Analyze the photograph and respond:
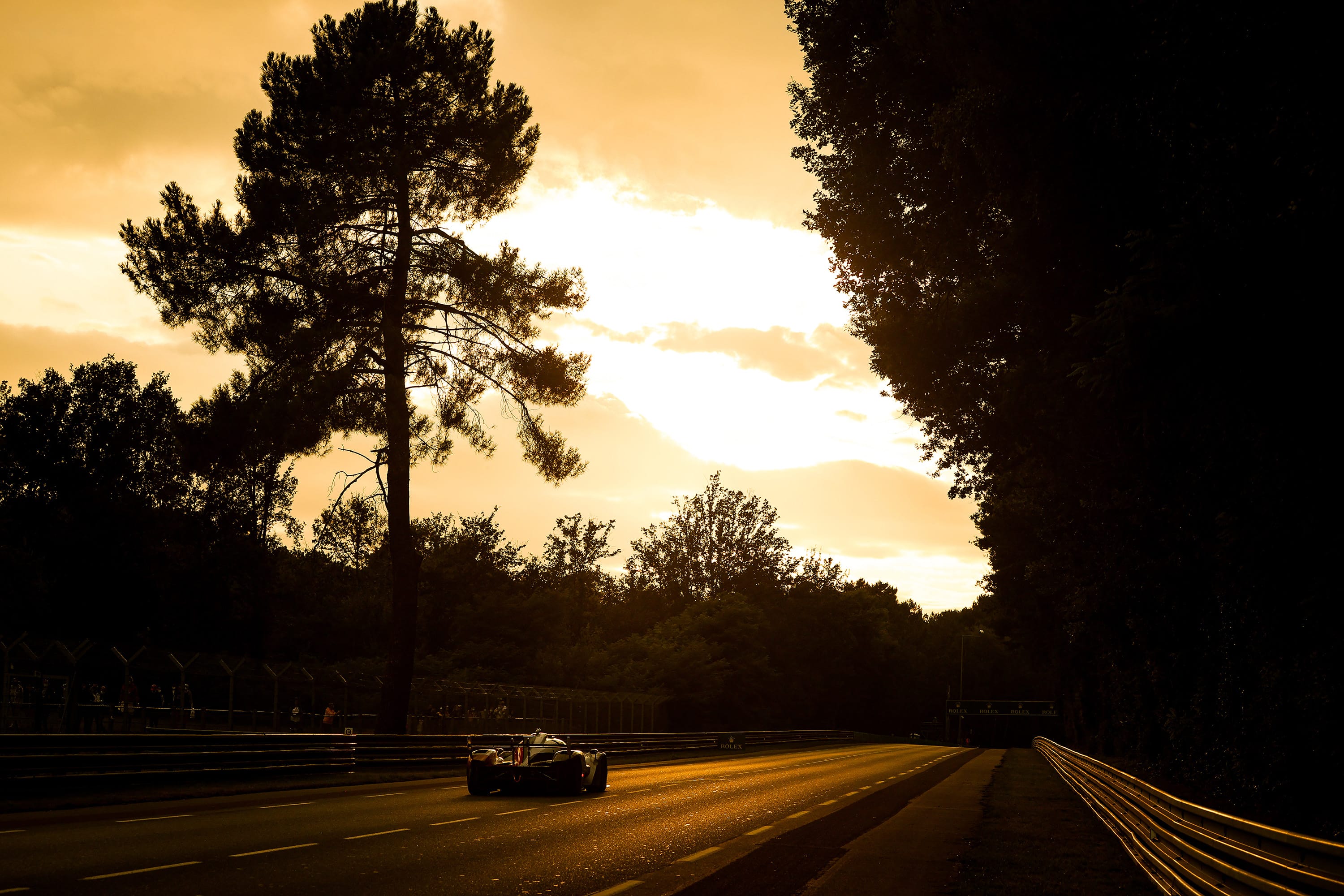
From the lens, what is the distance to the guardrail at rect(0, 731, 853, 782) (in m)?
14.5

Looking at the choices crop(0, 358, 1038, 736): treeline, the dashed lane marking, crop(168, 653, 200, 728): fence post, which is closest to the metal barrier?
crop(168, 653, 200, 728): fence post

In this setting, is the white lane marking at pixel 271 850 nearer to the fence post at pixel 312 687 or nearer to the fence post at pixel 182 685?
the fence post at pixel 182 685

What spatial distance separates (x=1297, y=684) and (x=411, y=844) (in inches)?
439

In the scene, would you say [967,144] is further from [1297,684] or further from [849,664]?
[849,664]

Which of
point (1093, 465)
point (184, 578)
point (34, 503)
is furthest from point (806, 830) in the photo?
point (34, 503)

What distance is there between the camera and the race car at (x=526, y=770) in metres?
17.5

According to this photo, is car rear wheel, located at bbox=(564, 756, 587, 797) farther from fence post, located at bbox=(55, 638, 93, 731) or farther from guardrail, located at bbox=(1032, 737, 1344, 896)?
fence post, located at bbox=(55, 638, 93, 731)

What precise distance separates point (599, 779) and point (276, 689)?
10.0 meters

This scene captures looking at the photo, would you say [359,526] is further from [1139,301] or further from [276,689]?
[1139,301]

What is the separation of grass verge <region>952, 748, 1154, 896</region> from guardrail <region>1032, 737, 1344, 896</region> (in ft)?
1.07

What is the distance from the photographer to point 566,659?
59000 millimetres

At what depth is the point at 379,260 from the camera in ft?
84.1

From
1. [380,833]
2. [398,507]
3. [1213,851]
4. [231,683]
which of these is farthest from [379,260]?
[1213,851]

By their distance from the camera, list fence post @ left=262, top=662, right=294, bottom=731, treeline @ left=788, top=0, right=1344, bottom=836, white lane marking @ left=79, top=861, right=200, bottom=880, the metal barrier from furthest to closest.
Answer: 1. fence post @ left=262, top=662, right=294, bottom=731
2. the metal barrier
3. treeline @ left=788, top=0, right=1344, bottom=836
4. white lane marking @ left=79, top=861, right=200, bottom=880
